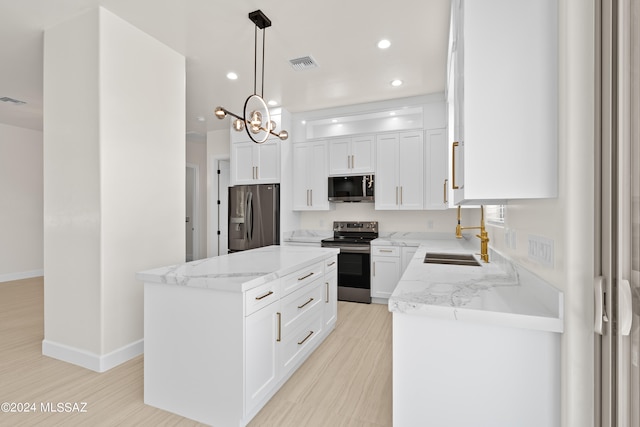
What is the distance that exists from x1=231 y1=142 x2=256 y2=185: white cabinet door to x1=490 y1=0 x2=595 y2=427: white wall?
4226mm

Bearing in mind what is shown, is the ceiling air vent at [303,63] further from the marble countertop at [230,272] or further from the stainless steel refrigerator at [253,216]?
the marble countertop at [230,272]

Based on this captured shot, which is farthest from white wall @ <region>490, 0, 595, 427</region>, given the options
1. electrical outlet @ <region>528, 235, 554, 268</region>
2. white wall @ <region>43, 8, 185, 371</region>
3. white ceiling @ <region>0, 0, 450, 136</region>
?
white wall @ <region>43, 8, 185, 371</region>

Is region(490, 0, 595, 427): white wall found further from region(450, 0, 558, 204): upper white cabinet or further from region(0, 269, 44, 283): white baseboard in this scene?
region(0, 269, 44, 283): white baseboard

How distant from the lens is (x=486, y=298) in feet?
4.35

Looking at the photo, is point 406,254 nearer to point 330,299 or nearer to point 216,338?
point 330,299

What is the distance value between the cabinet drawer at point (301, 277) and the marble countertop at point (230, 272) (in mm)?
62

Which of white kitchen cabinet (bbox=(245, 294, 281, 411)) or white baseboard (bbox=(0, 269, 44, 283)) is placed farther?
white baseboard (bbox=(0, 269, 44, 283))

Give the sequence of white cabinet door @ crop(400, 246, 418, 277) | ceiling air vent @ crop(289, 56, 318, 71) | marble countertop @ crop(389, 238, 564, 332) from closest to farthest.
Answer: marble countertop @ crop(389, 238, 564, 332), ceiling air vent @ crop(289, 56, 318, 71), white cabinet door @ crop(400, 246, 418, 277)

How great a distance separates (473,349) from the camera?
3.93ft

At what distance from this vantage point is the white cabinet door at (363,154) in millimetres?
4402

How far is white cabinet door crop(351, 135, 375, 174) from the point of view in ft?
14.4

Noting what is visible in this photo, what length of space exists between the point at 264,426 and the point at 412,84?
12.4ft

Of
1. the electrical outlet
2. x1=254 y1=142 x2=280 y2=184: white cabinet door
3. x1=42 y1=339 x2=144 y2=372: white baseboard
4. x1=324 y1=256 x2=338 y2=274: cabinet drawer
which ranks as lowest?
Answer: x1=42 y1=339 x2=144 y2=372: white baseboard

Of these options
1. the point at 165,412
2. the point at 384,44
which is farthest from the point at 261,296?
the point at 384,44
